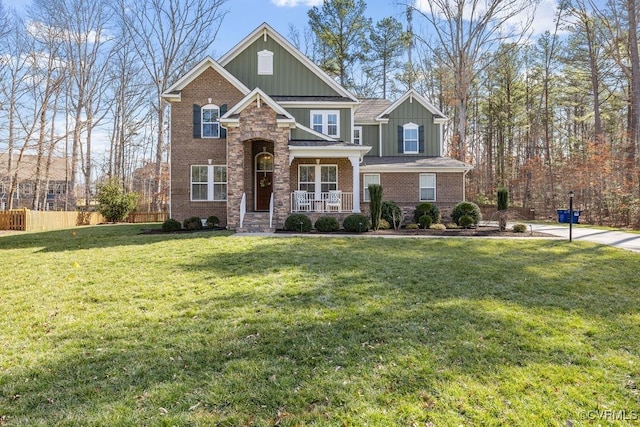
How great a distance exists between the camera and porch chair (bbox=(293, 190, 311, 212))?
1473 cm

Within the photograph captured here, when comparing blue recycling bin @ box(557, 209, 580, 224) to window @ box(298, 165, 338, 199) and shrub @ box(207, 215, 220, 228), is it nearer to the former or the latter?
window @ box(298, 165, 338, 199)

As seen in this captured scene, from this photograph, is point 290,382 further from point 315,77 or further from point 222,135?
point 315,77

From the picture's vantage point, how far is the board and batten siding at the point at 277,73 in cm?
1725

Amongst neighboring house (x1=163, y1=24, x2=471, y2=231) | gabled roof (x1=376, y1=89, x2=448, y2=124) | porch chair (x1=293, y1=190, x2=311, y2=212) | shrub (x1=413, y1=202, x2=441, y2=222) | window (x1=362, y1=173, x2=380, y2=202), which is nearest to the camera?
neighboring house (x1=163, y1=24, x2=471, y2=231)

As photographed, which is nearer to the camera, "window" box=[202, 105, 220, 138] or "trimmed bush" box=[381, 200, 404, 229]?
"trimmed bush" box=[381, 200, 404, 229]

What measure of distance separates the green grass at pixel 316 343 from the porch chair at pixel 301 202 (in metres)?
7.22

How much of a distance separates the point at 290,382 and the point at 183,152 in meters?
14.8

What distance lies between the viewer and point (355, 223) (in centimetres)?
1298

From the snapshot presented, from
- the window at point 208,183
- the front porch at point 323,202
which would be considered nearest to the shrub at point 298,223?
the front porch at point 323,202

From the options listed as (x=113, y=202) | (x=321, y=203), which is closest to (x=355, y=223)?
(x=321, y=203)

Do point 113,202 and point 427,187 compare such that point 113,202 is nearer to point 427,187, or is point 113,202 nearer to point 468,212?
point 427,187

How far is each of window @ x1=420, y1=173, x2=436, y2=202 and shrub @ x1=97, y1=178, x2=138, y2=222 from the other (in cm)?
1813

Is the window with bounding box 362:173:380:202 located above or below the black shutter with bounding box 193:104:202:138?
below

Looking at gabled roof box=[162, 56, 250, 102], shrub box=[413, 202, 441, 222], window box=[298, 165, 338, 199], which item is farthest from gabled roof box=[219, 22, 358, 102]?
shrub box=[413, 202, 441, 222]
